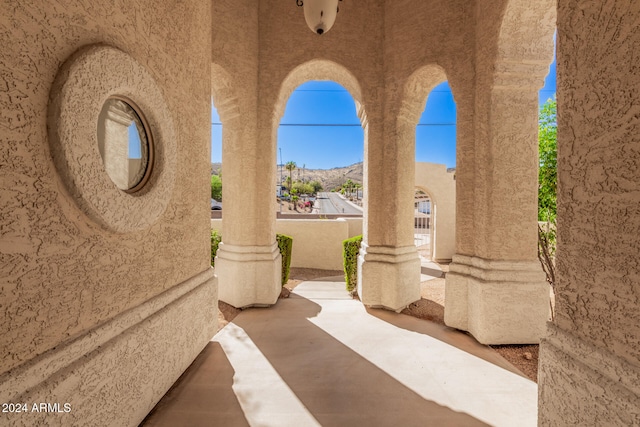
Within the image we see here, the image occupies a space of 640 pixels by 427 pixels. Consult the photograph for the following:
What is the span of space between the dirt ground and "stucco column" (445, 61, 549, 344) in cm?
14

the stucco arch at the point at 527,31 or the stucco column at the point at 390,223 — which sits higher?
the stucco arch at the point at 527,31

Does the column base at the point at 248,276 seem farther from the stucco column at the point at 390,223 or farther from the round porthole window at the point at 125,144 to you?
the round porthole window at the point at 125,144

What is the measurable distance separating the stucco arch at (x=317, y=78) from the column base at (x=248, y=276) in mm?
2611

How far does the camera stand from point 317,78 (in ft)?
18.7

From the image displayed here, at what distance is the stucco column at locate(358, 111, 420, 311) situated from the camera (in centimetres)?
477

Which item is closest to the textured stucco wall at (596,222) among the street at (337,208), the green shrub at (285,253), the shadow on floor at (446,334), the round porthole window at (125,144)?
the shadow on floor at (446,334)

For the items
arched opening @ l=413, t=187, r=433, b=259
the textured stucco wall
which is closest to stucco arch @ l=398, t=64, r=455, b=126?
the textured stucco wall

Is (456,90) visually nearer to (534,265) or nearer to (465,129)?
(465,129)

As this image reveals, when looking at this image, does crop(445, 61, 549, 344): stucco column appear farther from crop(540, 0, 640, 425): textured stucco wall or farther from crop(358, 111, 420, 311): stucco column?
crop(540, 0, 640, 425): textured stucco wall

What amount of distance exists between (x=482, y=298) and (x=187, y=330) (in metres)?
3.83

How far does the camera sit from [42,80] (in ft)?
4.58

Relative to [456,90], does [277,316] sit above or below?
below

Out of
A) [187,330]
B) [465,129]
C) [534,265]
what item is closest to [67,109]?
[187,330]

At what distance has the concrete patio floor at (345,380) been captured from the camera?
230cm
